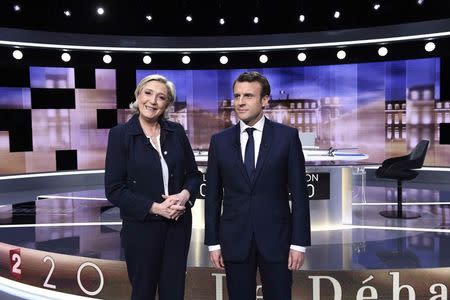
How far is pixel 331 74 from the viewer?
8.68 m

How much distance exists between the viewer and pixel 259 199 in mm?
1770

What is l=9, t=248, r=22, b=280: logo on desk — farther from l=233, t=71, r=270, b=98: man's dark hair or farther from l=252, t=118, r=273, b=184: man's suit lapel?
l=233, t=71, r=270, b=98: man's dark hair

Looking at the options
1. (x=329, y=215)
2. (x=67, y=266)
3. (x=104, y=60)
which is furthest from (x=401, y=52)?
(x=67, y=266)

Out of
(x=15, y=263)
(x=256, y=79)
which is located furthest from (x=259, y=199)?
(x=15, y=263)

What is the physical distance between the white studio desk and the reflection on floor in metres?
0.12

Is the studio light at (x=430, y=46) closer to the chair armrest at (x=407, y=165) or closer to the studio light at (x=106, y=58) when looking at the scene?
the chair armrest at (x=407, y=165)

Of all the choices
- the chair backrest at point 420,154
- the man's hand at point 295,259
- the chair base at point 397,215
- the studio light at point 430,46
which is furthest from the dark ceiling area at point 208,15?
the man's hand at point 295,259

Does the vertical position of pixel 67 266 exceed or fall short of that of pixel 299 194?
it falls short

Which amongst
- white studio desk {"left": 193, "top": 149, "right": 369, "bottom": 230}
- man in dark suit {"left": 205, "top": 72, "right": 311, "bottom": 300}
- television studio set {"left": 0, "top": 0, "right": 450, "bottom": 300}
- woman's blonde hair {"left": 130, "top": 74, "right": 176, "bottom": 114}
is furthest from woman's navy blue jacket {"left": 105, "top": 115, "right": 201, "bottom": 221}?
television studio set {"left": 0, "top": 0, "right": 450, "bottom": 300}

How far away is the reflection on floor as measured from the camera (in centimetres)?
346

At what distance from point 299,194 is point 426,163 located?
7.33 meters

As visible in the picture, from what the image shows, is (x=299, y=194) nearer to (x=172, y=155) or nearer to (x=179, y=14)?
(x=172, y=155)

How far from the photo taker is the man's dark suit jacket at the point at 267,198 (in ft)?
5.82

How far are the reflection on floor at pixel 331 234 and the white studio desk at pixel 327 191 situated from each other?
0.39ft
